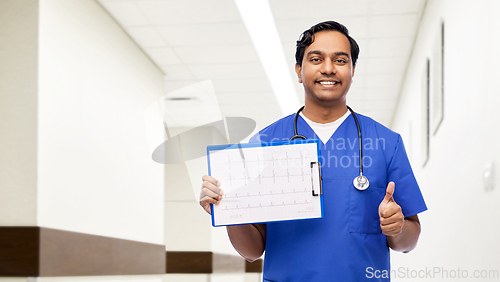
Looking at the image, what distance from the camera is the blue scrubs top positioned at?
3.94 feet

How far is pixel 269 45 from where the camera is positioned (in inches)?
198

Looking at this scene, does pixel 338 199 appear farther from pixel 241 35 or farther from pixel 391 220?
pixel 241 35

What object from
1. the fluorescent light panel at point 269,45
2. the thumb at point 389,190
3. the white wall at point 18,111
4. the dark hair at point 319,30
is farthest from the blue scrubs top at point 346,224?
the fluorescent light panel at point 269,45

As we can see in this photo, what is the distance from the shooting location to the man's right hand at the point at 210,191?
1165 millimetres

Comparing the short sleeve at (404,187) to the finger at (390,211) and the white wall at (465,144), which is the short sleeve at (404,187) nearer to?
the finger at (390,211)

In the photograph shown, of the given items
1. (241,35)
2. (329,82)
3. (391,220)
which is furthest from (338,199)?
(241,35)

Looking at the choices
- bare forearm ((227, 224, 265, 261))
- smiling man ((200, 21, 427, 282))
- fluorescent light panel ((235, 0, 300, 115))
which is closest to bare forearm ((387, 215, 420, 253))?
smiling man ((200, 21, 427, 282))

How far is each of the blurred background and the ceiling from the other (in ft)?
0.06

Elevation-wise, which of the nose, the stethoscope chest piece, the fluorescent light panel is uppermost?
the fluorescent light panel

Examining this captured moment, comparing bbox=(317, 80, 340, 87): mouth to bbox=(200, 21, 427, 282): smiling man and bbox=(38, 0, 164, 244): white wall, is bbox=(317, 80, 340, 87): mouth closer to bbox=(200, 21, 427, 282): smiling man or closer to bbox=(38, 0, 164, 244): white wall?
bbox=(200, 21, 427, 282): smiling man

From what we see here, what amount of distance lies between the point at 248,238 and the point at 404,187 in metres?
0.41

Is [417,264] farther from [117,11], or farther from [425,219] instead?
[117,11]

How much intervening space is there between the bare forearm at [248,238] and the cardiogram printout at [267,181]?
10 cm

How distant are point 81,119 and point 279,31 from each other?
1969 millimetres
